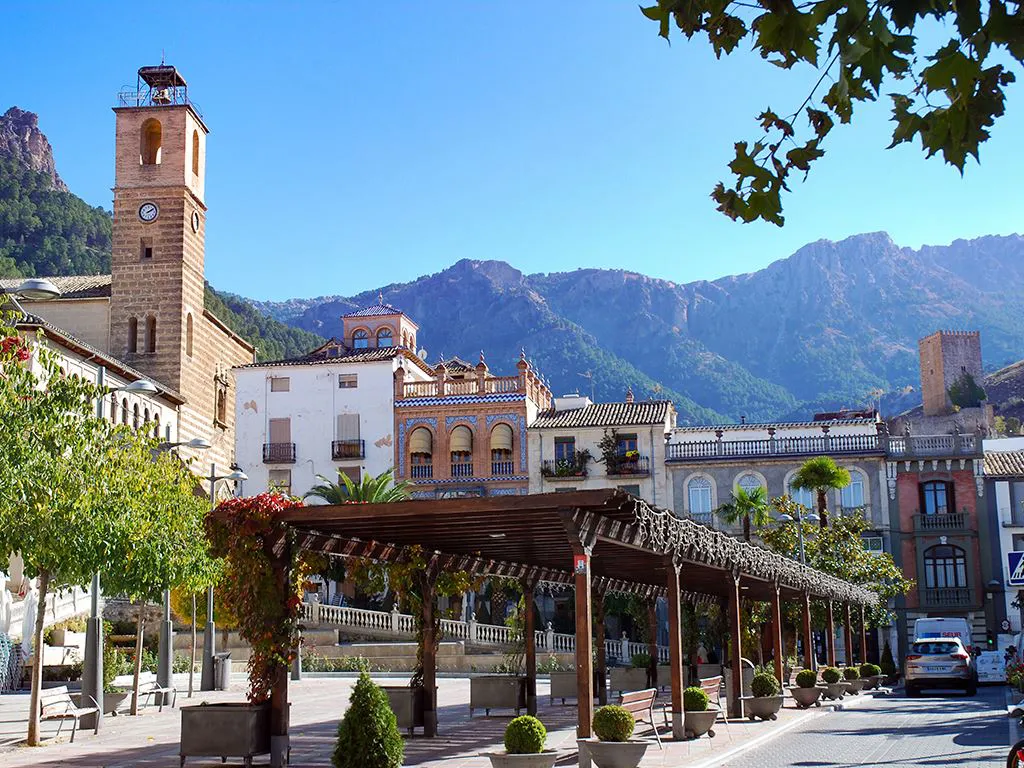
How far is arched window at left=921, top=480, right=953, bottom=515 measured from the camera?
5444cm

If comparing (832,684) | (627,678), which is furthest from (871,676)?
(627,678)

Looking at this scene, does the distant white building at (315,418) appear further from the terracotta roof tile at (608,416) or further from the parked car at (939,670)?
the parked car at (939,670)

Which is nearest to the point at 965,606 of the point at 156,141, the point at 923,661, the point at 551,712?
the point at 923,661

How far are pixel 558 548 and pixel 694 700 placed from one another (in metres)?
3.21

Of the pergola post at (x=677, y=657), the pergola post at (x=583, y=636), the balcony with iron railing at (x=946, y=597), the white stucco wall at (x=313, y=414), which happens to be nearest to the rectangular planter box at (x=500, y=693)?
the pergola post at (x=677, y=657)

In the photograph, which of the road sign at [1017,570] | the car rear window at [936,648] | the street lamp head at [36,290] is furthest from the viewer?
the car rear window at [936,648]

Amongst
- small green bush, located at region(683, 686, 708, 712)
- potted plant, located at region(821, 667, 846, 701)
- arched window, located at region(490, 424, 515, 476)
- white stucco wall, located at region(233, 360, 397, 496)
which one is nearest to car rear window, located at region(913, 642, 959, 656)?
potted plant, located at region(821, 667, 846, 701)

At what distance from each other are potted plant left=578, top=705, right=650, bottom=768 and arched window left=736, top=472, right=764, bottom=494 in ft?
138

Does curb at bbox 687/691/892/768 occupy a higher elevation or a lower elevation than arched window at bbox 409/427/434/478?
lower

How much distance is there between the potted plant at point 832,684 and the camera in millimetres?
28812

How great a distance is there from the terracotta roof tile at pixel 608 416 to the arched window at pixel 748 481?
4300 millimetres

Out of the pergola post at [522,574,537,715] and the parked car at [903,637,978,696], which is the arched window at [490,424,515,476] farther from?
the pergola post at [522,574,537,715]

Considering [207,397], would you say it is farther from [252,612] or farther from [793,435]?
[252,612]

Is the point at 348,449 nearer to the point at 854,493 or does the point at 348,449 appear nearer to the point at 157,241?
the point at 157,241
